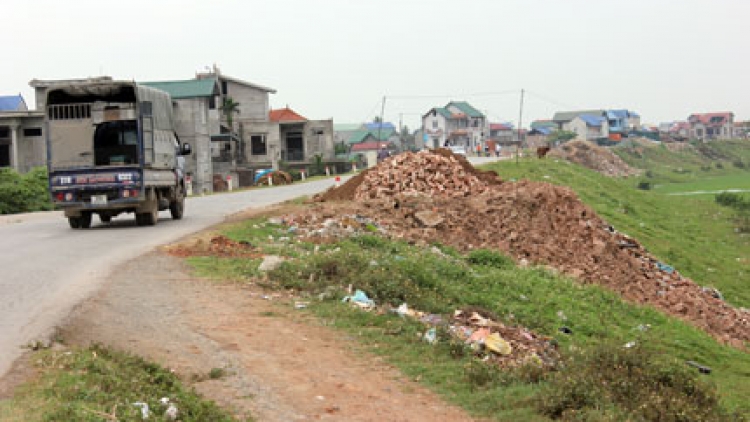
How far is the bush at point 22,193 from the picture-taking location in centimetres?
3322

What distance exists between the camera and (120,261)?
1454 centimetres

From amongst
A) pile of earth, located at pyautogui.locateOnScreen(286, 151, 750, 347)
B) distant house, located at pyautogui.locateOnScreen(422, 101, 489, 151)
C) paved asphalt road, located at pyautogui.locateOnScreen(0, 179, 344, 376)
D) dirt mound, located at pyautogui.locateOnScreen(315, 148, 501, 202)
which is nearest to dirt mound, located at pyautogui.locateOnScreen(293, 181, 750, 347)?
pile of earth, located at pyautogui.locateOnScreen(286, 151, 750, 347)

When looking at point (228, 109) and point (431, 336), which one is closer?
point (431, 336)

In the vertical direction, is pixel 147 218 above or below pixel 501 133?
below

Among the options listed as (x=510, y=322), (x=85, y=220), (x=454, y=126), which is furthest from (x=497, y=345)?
(x=454, y=126)

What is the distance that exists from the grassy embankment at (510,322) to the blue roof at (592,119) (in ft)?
396

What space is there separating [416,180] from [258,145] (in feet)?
153

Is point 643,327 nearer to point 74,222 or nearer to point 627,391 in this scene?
point 627,391

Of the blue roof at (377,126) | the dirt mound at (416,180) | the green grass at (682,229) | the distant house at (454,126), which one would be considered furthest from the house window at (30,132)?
the blue roof at (377,126)

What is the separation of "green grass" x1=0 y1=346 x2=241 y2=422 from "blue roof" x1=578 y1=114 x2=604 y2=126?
139m

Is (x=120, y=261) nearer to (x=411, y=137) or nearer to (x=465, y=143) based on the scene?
(x=465, y=143)

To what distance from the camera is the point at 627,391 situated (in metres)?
7.81

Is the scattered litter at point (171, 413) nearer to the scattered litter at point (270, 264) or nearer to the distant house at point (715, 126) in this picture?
the scattered litter at point (270, 264)

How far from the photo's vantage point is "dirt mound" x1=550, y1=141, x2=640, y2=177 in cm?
8838
